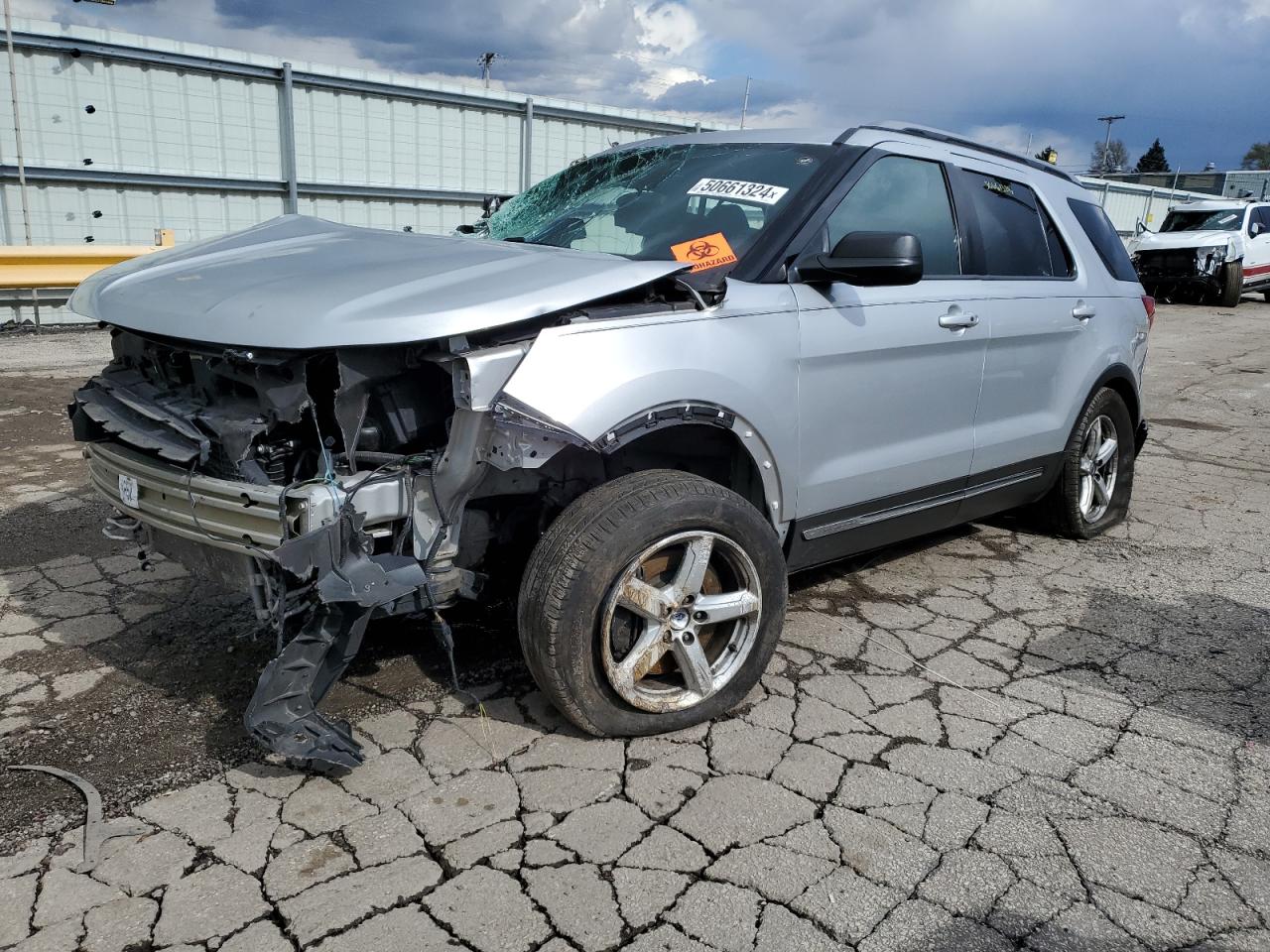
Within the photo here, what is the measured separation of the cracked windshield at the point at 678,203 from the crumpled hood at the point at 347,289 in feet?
1.06

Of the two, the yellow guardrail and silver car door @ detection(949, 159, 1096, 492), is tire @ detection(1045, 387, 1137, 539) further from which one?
the yellow guardrail

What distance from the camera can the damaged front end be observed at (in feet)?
8.38

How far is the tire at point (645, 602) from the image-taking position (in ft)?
8.93

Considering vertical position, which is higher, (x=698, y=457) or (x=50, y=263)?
(x=50, y=263)

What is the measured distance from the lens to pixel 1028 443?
435 centimetres

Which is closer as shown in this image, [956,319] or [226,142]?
[956,319]

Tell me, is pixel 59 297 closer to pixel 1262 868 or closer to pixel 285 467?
pixel 285 467

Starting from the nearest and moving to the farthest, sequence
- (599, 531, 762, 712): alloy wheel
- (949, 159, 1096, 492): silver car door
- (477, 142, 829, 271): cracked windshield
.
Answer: (599, 531, 762, 712): alloy wheel, (477, 142, 829, 271): cracked windshield, (949, 159, 1096, 492): silver car door

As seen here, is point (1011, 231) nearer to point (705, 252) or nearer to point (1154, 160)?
point (705, 252)

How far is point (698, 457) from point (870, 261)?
85cm

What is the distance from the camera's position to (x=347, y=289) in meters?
2.74

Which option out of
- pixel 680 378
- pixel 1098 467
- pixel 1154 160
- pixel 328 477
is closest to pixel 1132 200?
pixel 1098 467

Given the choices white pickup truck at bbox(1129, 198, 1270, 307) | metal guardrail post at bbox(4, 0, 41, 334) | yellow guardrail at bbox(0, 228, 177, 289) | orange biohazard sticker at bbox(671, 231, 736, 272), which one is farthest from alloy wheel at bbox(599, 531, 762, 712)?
white pickup truck at bbox(1129, 198, 1270, 307)

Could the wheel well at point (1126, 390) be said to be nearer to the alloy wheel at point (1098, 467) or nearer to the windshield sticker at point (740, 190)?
the alloy wheel at point (1098, 467)
